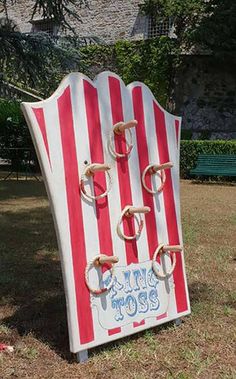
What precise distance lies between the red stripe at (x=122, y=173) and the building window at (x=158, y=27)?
18.0 m

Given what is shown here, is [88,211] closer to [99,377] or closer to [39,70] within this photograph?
[99,377]

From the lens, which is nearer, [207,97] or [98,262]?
[98,262]

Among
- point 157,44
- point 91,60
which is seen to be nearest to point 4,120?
point 91,60

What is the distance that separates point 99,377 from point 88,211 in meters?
0.89

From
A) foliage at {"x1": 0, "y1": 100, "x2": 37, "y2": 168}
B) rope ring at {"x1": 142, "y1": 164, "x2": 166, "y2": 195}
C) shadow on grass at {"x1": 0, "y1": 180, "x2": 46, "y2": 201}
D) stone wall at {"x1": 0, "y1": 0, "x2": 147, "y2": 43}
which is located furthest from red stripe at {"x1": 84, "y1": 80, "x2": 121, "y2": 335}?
stone wall at {"x1": 0, "y1": 0, "x2": 147, "y2": 43}

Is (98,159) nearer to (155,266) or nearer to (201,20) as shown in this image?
(155,266)

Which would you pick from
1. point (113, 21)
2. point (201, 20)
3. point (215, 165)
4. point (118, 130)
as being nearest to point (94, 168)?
point (118, 130)

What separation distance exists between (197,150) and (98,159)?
499 inches

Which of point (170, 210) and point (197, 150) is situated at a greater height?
point (170, 210)

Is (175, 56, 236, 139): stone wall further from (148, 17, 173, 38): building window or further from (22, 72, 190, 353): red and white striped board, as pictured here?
(22, 72, 190, 353): red and white striped board

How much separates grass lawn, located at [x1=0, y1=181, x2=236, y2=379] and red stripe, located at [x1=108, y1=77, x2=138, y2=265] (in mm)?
567

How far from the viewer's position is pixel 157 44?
787 inches

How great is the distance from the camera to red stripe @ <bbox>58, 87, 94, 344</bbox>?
284 cm

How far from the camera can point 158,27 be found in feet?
68.7
